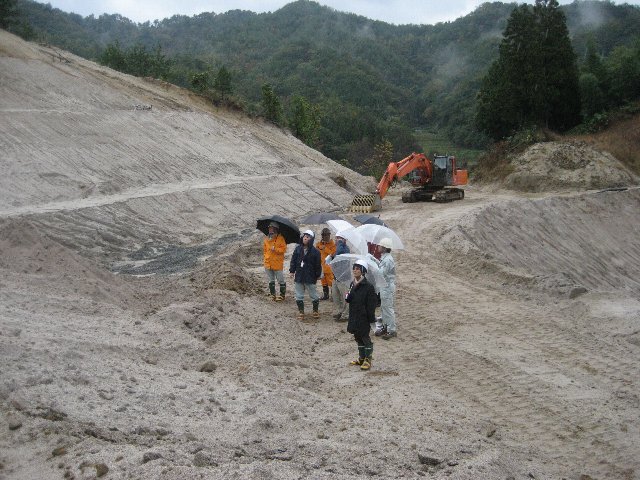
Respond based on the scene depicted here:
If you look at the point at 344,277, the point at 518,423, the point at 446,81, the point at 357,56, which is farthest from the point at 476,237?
the point at 357,56

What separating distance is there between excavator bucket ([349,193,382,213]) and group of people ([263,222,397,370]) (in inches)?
454

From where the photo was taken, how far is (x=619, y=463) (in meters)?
6.31

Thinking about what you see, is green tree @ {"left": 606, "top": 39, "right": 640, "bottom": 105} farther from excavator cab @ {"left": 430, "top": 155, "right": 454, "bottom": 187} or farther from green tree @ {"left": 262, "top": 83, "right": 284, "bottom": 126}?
green tree @ {"left": 262, "top": 83, "right": 284, "bottom": 126}

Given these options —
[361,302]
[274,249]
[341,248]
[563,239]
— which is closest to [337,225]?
[341,248]

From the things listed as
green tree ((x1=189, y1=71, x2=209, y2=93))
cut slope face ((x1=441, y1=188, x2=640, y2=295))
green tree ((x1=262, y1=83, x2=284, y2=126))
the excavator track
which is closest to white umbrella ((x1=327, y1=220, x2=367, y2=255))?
cut slope face ((x1=441, y1=188, x2=640, y2=295))

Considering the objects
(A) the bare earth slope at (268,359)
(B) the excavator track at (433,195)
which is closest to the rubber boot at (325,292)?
(A) the bare earth slope at (268,359)

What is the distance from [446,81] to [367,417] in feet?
363

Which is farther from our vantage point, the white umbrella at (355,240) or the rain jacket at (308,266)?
the rain jacket at (308,266)

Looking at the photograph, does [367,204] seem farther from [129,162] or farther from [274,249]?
[274,249]

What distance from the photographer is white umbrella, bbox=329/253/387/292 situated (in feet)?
29.1

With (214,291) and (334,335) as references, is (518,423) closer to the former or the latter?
(334,335)

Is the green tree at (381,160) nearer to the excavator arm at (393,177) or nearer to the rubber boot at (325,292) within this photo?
the excavator arm at (393,177)

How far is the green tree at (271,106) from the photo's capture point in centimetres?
3531

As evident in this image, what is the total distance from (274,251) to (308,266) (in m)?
0.84
